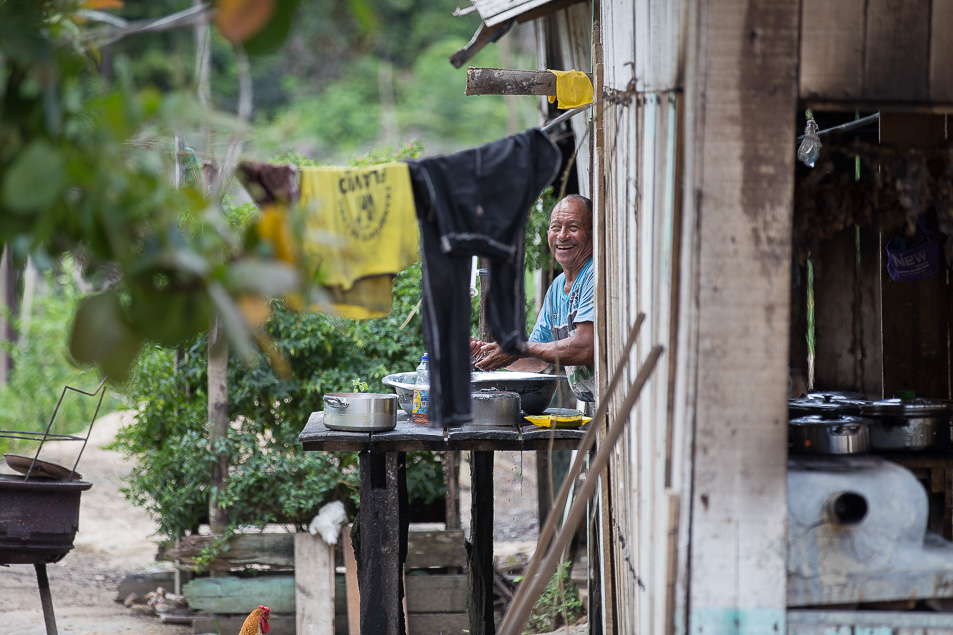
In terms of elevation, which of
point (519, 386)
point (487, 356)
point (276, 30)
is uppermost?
point (276, 30)

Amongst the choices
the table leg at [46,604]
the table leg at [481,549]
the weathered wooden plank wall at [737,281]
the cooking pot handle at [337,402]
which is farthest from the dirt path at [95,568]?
the weathered wooden plank wall at [737,281]

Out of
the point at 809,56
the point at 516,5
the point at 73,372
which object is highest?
the point at 516,5

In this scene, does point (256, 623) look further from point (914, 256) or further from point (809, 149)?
point (914, 256)

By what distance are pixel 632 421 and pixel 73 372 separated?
9.82 m

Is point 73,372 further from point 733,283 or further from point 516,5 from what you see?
point 733,283

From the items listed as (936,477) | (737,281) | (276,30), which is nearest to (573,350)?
(936,477)

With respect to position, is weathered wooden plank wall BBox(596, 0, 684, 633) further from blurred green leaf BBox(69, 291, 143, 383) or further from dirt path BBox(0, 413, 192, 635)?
dirt path BBox(0, 413, 192, 635)

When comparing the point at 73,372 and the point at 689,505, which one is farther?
the point at 73,372

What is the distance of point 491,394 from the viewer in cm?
446

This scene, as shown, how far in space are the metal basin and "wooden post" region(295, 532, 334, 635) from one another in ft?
5.36

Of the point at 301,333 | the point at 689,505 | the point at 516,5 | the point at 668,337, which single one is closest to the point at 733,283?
the point at 668,337

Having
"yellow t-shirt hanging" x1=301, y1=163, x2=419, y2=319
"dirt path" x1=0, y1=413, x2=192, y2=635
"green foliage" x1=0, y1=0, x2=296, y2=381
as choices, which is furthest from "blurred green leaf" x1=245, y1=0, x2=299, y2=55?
"dirt path" x1=0, y1=413, x2=192, y2=635

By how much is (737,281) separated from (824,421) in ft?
3.73

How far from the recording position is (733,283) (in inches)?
106
